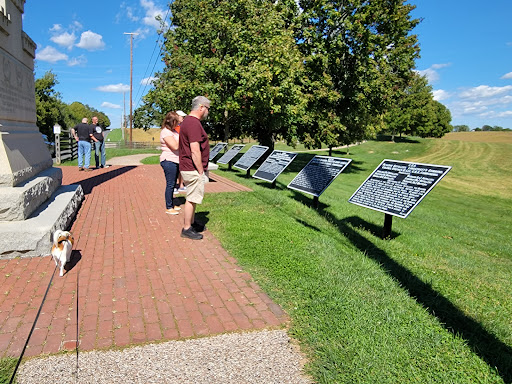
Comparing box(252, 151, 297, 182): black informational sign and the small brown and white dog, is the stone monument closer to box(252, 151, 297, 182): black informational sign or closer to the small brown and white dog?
the small brown and white dog

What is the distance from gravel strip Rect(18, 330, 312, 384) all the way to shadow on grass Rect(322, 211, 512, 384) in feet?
4.47

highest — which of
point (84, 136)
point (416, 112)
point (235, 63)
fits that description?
point (416, 112)

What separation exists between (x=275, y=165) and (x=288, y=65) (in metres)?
7.99

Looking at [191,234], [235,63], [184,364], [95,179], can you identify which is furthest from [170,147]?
→ [235,63]

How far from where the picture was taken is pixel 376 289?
3.80 meters

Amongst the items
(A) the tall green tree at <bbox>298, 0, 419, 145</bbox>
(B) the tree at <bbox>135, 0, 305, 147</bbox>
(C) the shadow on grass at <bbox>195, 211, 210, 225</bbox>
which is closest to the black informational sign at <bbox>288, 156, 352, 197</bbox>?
(C) the shadow on grass at <bbox>195, 211, 210, 225</bbox>

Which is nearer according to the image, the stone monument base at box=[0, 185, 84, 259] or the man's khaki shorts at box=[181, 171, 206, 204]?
the stone monument base at box=[0, 185, 84, 259]

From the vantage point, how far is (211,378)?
8.14ft

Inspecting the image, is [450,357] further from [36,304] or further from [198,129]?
[198,129]

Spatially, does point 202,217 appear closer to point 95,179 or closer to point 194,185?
point 194,185

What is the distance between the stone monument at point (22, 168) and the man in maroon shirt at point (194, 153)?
179 centimetres

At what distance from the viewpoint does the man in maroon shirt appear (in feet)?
16.7

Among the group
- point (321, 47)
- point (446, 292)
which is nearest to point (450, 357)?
point (446, 292)

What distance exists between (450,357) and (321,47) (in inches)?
840
